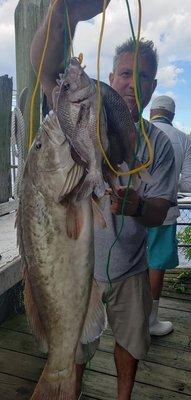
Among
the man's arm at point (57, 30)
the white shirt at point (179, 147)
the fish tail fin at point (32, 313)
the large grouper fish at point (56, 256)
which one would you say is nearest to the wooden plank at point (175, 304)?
the white shirt at point (179, 147)

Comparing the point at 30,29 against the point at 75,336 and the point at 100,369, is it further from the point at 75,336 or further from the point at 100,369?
the point at 100,369

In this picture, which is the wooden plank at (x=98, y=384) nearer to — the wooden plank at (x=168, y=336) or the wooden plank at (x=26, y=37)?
the wooden plank at (x=168, y=336)

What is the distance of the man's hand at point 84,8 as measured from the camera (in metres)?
1.56

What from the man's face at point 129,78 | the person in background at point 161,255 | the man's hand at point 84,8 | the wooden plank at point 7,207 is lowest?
the person in background at point 161,255

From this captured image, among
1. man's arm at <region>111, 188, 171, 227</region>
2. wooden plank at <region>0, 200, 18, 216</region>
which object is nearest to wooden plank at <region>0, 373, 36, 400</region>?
wooden plank at <region>0, 200, 18, 216</region>

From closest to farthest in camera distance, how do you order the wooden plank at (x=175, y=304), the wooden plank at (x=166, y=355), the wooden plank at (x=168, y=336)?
the wooden plank at (x=166, y=355), the wooden plank at (x=168, y=336), the wooden plank at (x=175, y=304)

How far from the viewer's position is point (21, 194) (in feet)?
4.82

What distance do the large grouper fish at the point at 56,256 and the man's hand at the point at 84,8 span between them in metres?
0.49

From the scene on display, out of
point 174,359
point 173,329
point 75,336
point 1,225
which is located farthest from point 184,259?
point 75,336

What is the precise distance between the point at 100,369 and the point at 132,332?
1.14 metres

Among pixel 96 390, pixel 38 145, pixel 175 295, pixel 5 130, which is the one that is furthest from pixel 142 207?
pixel 175 295

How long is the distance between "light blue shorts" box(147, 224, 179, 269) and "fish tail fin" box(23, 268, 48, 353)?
2.30m

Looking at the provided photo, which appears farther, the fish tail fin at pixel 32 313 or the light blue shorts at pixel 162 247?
the light blue shorts at pixel 162 247

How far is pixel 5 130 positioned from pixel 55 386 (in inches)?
73.5
